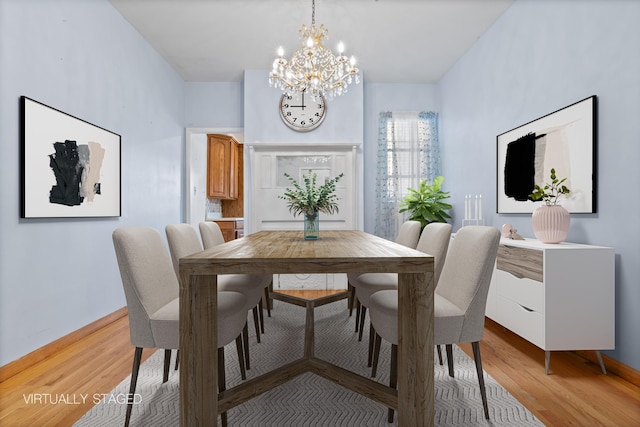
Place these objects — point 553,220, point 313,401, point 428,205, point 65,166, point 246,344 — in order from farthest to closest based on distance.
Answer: point 428,205
point 65,166
point 553,220
point 246,344
point 313,401

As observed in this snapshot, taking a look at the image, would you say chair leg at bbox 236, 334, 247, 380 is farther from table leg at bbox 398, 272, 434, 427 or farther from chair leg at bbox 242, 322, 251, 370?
table leg at bbox 398, 272, 434, 427

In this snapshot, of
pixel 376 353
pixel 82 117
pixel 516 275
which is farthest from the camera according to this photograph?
pixel 82 117

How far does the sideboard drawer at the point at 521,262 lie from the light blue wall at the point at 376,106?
2490mm

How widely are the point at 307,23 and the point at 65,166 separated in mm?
2626

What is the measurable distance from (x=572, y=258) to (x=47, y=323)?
353 cm

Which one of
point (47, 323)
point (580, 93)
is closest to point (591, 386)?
point (580, 93)

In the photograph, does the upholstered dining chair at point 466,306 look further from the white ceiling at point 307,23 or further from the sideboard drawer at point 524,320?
the white ceiling at point 307,23

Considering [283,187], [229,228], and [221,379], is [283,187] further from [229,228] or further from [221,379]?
[221,379]

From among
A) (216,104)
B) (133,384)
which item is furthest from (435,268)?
(216,104)

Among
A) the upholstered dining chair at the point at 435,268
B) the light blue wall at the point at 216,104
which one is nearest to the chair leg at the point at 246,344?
the upholstered dining chair at the point at 435,268

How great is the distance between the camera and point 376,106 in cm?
504

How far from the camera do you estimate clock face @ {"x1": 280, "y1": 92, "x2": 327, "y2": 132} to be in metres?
4.69

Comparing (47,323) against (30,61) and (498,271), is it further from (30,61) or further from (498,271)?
(498,271)

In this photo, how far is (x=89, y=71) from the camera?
9.41 feet
